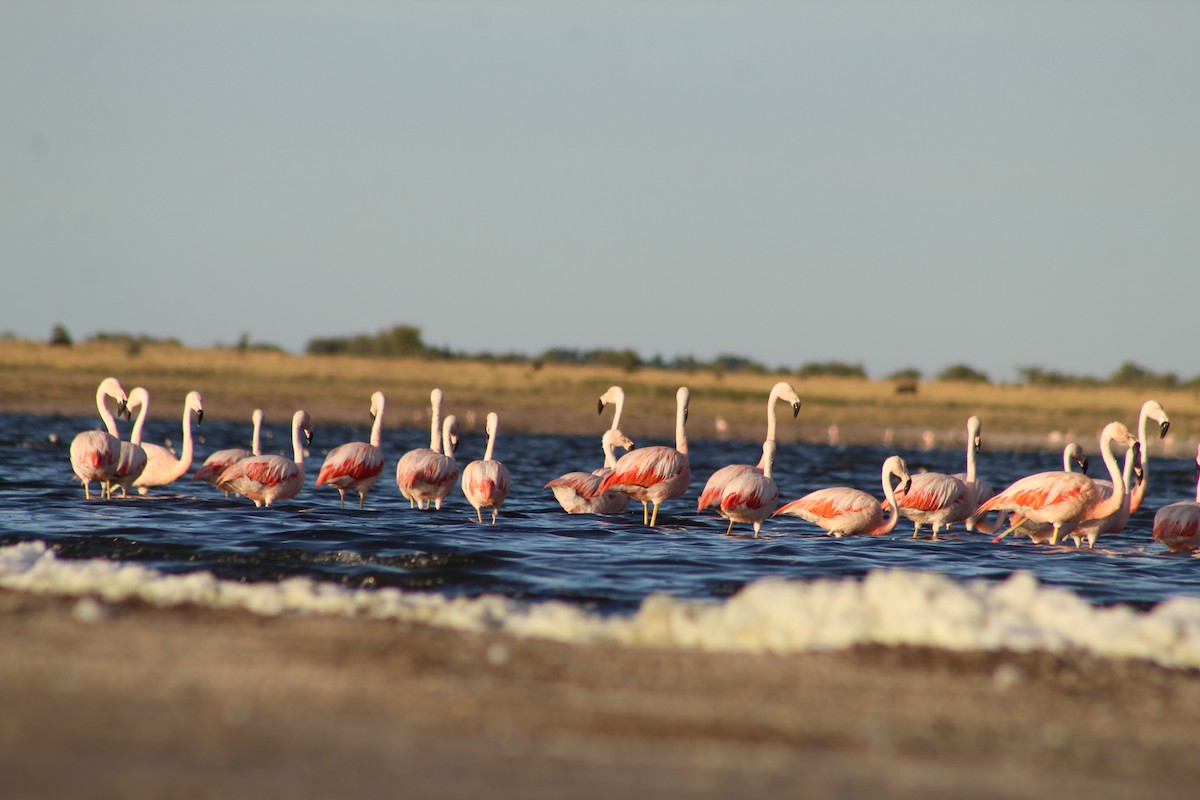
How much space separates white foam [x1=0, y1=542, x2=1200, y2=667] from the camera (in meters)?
6.92

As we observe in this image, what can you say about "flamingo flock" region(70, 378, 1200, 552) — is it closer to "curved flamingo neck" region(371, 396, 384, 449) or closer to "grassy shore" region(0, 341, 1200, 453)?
"curved flamingo neck" region(371, 396, 384, 449)

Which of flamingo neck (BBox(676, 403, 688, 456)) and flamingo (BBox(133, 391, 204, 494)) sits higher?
flamingo neck (BBox(676, 403, 688, 456))

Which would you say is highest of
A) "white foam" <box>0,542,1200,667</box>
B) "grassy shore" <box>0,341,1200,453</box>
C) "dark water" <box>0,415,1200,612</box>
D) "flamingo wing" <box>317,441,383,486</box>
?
"grassy shore" <box>0,341,1200,453</box>

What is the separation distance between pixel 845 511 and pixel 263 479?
21.3 ft

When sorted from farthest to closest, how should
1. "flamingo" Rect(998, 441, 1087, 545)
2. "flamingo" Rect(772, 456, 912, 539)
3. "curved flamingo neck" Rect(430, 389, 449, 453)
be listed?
"curved flamingo neck" Rect(430, 389, 449, 453) < "flamingo" Rect(998, 441, 1087, 545) < "flamingo" Rect(772, 456, 912, 539)

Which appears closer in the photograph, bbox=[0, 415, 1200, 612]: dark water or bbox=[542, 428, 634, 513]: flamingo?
bbox=[0, 415, 1200, 612]: dark water

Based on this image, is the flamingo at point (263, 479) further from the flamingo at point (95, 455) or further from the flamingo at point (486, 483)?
the flamingo at point (486, 483)

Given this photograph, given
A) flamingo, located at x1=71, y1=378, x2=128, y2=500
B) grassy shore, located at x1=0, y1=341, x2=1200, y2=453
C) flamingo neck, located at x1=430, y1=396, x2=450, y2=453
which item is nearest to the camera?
flamingo, located at x1=71, y1=378, x2=128, y2=500

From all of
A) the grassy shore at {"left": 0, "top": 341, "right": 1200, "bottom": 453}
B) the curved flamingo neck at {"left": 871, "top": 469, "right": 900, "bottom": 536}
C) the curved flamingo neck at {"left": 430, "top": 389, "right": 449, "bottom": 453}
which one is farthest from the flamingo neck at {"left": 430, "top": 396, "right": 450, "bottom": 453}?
the grassy shore at {"left": 0, "top": 341, "right": 1200, "bottom": 453}

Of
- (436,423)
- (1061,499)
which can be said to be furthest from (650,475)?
(1061,499)

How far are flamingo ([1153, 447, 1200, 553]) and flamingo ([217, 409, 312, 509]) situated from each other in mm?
9410

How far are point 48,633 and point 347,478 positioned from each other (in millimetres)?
10046

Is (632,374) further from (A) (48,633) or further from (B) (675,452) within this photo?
(A) (48,633)

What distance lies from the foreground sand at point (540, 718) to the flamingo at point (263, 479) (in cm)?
887
